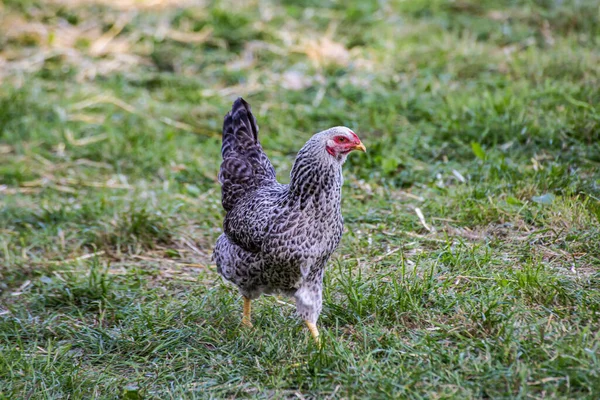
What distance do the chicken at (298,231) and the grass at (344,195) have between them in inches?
9.9

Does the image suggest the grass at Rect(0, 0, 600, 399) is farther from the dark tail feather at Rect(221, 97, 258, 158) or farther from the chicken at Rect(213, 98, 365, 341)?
the dark tail feather at Rect(221, 97, 258, 158)

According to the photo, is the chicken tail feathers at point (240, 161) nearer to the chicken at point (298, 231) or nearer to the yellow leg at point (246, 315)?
the chicken at point (298, 231)

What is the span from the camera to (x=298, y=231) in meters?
3.47

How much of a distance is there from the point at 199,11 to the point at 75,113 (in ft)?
8.78

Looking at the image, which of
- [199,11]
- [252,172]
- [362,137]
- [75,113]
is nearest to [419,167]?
[362,137]

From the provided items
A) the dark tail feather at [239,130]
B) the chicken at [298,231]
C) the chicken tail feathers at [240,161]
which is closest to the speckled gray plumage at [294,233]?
the chicken at [298,231]

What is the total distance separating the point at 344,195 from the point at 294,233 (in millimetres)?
1894

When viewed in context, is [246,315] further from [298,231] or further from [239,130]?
[239,130]

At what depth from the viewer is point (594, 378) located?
291cm

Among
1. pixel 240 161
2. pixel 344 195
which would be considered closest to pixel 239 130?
pixel 240 161

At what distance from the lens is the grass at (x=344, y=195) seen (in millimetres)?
3354

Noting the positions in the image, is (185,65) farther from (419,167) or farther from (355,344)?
(355,344)

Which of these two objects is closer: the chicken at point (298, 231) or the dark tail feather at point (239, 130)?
the chicken at point (298, 231)

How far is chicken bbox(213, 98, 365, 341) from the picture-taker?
3471mm
